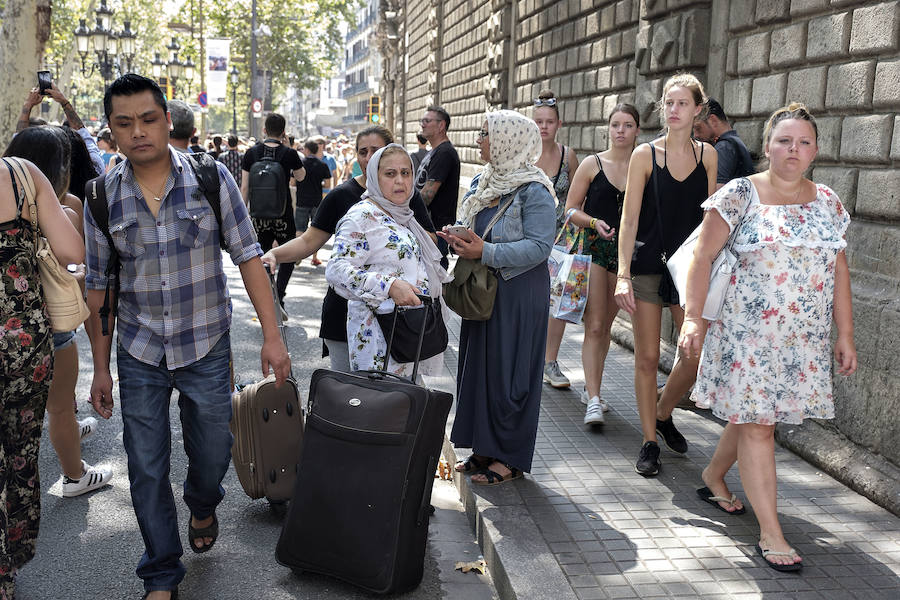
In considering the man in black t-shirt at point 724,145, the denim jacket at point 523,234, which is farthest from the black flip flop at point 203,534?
the man in black t-shirt at point 724,145

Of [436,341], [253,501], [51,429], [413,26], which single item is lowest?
[253,501]

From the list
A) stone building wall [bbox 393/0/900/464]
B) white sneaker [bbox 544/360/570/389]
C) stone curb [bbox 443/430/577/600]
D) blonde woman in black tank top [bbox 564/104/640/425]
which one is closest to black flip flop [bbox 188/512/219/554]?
stone curb [bbox 443/430/577/600]

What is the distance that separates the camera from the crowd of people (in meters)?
3.52

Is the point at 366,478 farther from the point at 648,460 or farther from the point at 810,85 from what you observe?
the point at 810,85

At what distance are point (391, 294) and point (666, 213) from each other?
1765mm

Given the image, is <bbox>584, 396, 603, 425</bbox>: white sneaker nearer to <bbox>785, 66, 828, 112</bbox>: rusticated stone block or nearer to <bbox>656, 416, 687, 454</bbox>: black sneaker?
<bbox>656, 416, 687, 454</bbox>: black sneaker

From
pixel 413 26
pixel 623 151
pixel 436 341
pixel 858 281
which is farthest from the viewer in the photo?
pixel 413 26

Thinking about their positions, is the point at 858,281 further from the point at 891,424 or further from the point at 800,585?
the point at 800,585

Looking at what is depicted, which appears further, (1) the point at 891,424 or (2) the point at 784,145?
(1) the point at 891,424

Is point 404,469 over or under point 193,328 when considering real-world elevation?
under

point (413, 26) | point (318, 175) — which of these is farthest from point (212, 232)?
point (413, 26)

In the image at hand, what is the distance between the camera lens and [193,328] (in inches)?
143

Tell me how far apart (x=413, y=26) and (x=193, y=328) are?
2721 centimetres

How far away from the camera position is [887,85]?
16.5 feet
